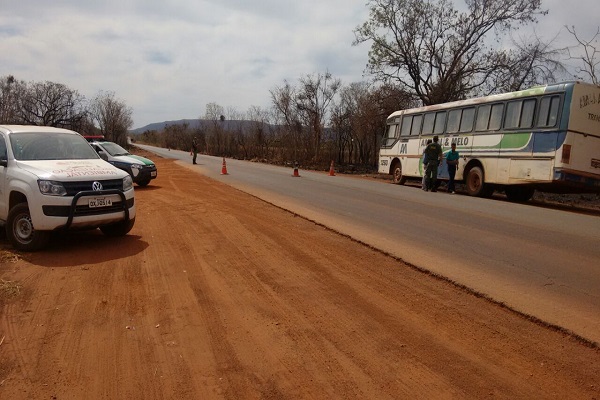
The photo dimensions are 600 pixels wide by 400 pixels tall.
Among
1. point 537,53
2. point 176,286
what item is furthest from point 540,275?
point 537,53

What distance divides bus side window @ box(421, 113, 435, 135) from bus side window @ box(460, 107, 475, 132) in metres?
1.88

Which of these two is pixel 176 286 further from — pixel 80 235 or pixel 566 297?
pixel 566 297

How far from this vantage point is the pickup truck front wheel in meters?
6.20

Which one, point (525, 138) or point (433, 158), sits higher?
point (525, 138)

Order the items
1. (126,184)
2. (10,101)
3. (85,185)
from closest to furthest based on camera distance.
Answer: (85,185), (126,184), (10,101)

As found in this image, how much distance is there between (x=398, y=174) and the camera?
21172 millimetres

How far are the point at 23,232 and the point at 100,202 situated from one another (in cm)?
113

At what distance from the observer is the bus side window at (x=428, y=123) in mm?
18578

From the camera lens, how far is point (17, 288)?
→ 483 cm

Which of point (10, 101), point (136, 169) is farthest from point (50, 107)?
point (136, 169)

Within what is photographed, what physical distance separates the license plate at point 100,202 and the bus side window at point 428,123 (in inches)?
591

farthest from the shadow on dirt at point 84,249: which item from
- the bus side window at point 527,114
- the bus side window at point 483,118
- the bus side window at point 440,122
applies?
the bus side window at point 440,122

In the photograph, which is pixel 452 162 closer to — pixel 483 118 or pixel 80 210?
pixel 483 118

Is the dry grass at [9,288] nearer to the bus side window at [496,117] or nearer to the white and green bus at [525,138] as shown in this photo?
the white and green bus at [525,138]
